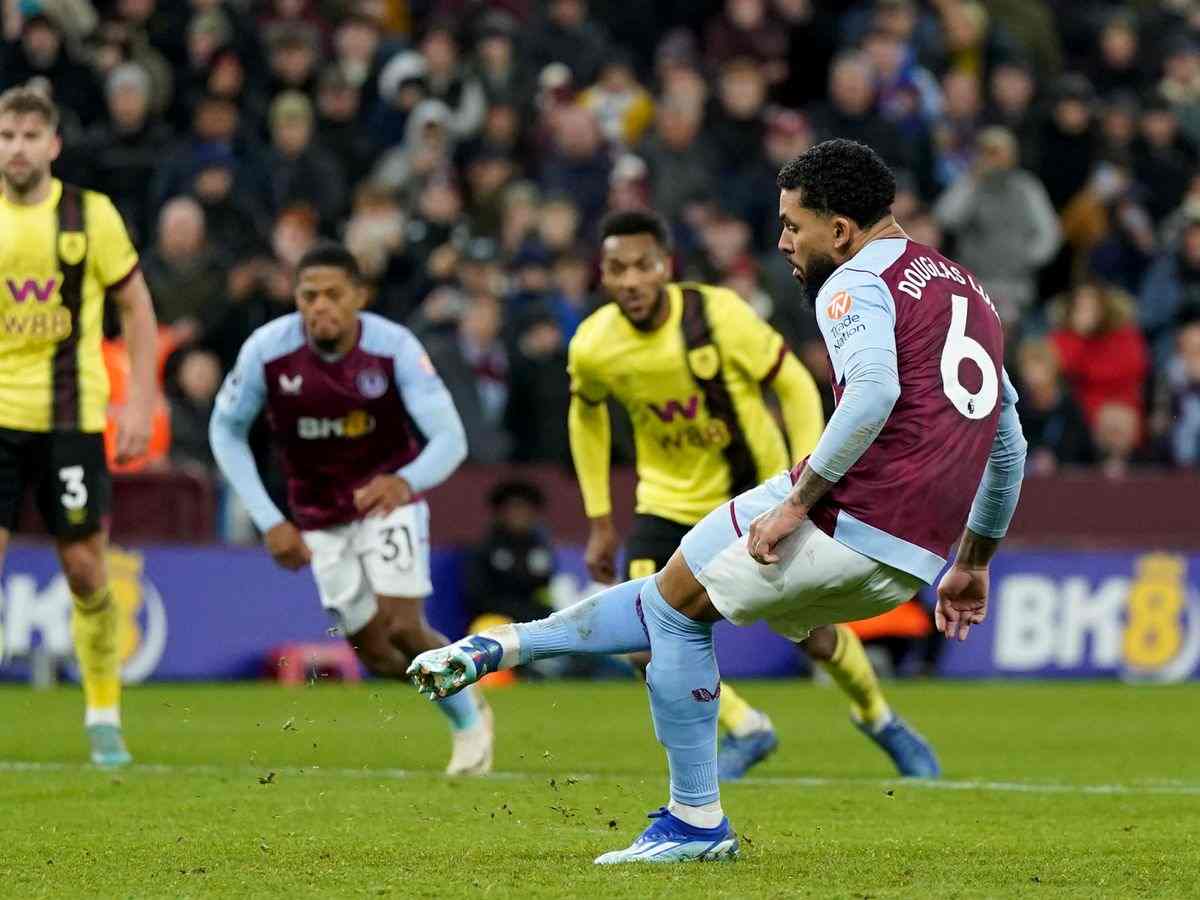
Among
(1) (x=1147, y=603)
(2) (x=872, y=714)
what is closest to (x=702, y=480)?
(2) (x=872, y=714)

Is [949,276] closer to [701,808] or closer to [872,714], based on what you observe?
[701,808]

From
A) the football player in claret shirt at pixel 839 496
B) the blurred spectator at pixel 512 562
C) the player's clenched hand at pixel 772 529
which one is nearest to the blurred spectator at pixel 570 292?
the blurred spectator at pixel 512 562

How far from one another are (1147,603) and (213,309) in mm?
7171

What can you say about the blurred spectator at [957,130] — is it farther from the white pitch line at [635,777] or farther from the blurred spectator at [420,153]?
the white pitch line at [635,777]

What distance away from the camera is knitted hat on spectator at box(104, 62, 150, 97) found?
1755 centimetres

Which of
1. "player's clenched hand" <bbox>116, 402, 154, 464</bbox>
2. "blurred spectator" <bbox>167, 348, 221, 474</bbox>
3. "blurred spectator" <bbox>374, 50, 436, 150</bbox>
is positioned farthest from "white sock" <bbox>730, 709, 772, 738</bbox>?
"blurred spectator" <bbox>374, 50, 436, 150</bbox>

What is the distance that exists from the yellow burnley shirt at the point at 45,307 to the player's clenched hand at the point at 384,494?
121cm

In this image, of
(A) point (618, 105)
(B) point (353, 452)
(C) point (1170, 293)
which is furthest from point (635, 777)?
(C) point (1170, 293)

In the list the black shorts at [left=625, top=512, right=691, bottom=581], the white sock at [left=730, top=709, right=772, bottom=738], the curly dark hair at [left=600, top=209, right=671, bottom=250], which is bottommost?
the white sock at [left=730, top=709, right=772, bottom=738]

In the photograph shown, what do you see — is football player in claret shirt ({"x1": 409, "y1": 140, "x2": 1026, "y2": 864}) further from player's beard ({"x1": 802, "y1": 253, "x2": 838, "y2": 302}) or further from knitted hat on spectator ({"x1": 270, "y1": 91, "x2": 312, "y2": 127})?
knitted hat on spectator ({"x1": 270, "y1": 91, "x2": 312, "y2": 127})

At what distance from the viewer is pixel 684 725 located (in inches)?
271

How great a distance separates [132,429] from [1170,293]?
483 inches

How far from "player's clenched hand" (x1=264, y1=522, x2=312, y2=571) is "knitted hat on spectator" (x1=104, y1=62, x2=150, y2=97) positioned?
27.6 ft

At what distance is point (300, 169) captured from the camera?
18.2 meters
